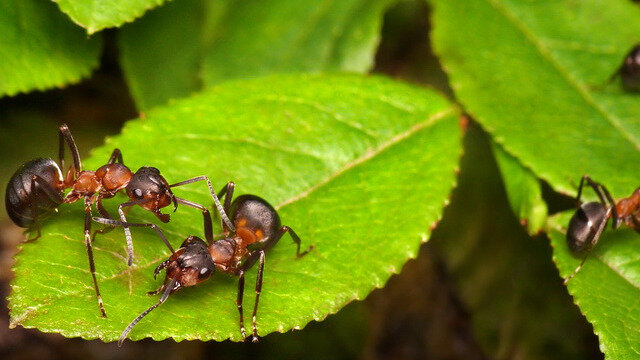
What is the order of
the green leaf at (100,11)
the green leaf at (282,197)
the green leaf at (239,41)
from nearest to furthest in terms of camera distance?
the green leaf at (282,197) < the green leaf at (100,11) < the green leaf at (239,41)

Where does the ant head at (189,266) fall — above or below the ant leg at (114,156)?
below

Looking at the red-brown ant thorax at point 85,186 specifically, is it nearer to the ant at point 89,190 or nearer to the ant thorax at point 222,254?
the ant at point 89,190

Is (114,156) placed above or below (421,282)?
above

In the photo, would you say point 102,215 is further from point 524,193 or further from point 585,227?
point 585,227

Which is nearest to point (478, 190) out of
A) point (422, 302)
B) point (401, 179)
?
point (422, 302)

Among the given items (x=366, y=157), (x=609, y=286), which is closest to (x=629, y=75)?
(x=609, y=286)

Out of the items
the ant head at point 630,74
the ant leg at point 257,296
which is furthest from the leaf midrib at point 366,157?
the ant head at point 630,74
